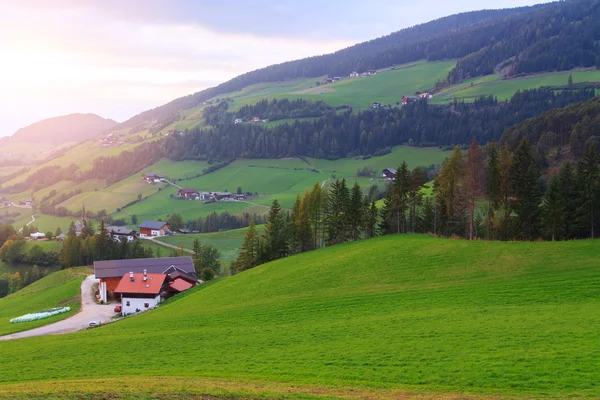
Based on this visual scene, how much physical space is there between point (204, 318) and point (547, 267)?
29.9m

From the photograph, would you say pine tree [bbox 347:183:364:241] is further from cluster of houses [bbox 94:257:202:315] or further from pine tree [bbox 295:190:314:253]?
cluster of houses [bbox 94:257:202:315]

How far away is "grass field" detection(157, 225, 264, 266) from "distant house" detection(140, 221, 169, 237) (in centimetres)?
636

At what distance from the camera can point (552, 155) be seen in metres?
89.2

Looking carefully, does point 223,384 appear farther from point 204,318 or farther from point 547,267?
point 547,267

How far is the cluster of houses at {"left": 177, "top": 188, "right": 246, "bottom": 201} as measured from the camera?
177875mm

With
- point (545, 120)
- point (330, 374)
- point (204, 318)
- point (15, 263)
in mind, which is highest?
point (545, 120)

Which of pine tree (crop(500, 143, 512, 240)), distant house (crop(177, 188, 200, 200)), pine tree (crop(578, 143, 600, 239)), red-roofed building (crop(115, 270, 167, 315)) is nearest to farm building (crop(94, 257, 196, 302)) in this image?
red-roofed building (crop(115, 270, 167, 315))

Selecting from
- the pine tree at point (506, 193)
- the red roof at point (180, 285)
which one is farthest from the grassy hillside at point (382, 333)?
the red roof at point (180, 285)

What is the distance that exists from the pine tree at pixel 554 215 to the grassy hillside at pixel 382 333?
302 inches

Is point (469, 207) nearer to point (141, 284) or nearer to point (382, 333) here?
point (382, 333)

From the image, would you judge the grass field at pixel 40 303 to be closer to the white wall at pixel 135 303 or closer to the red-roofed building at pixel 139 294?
the white wall at pixel 135 303

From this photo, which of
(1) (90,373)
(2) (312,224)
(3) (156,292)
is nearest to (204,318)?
(1) (90,373)

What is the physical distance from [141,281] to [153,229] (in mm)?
83357

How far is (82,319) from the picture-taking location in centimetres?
5747
